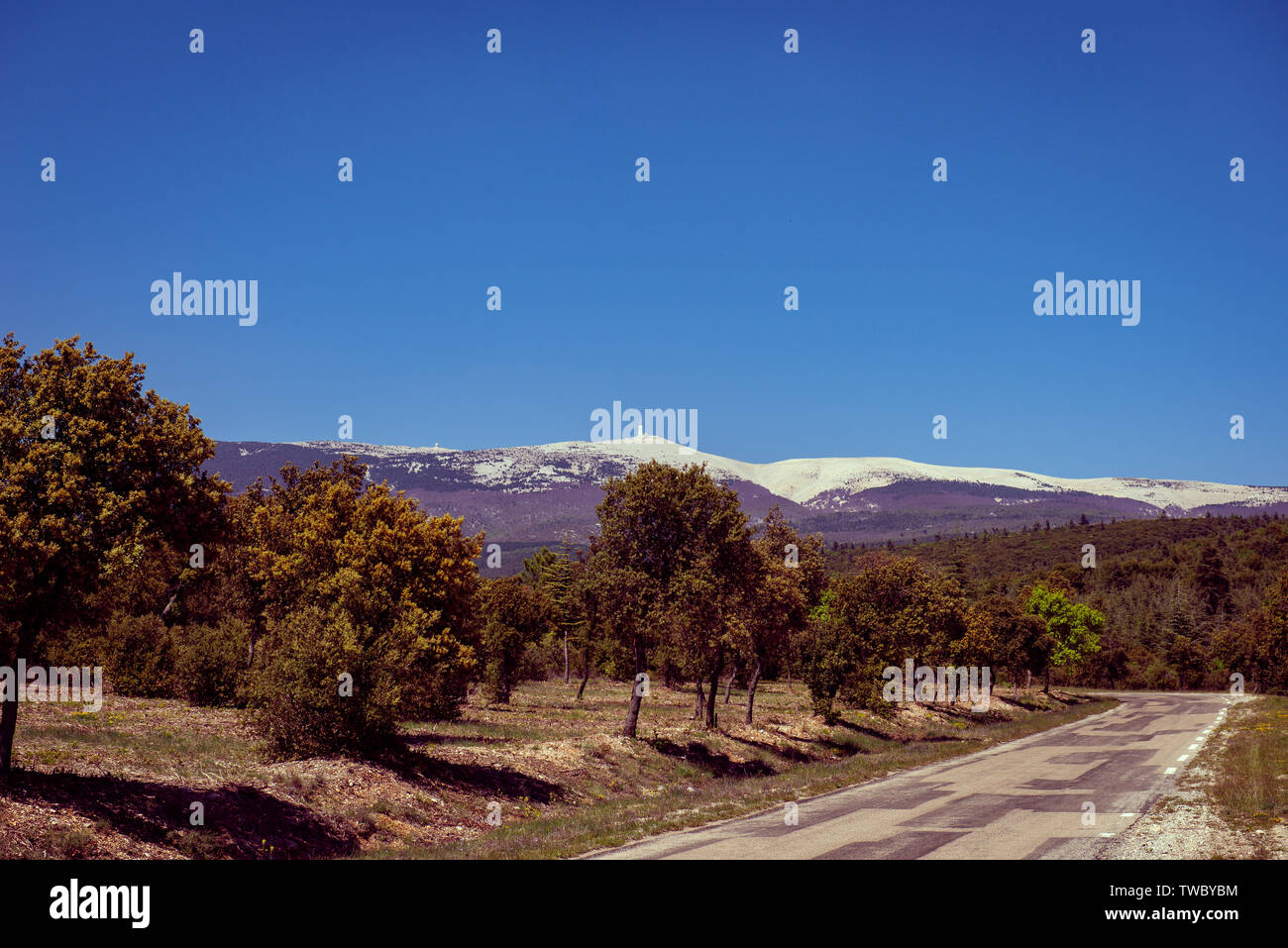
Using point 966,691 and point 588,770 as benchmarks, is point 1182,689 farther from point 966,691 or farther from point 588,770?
point 588,770

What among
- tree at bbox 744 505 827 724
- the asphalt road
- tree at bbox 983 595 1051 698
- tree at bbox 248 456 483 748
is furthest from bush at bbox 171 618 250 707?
tree at bbox 983 595 1051 698

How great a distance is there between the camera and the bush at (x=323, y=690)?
26672mm

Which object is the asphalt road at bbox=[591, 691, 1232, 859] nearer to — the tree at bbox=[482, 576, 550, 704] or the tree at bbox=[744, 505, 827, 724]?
the tree at bbox=[744, 505, 827, 724]

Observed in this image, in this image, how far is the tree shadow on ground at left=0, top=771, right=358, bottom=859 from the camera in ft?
59.3

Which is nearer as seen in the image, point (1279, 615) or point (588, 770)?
point (588, 770)

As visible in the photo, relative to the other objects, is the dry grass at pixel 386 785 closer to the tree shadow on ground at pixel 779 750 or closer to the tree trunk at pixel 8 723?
the tree shadow on ground at pixel 779 750

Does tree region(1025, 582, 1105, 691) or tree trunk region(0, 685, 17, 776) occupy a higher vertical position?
tree trunk region(0, 685, 17, 776)

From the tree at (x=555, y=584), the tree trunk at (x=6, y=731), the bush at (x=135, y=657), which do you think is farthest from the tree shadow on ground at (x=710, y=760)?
the bush at (x=135, y=657)

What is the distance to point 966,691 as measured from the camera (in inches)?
3423

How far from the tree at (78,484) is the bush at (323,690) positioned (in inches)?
307

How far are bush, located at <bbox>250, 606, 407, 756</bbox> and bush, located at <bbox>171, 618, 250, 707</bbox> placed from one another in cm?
2020

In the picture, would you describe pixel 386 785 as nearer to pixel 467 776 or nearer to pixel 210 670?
pixel 467 776
